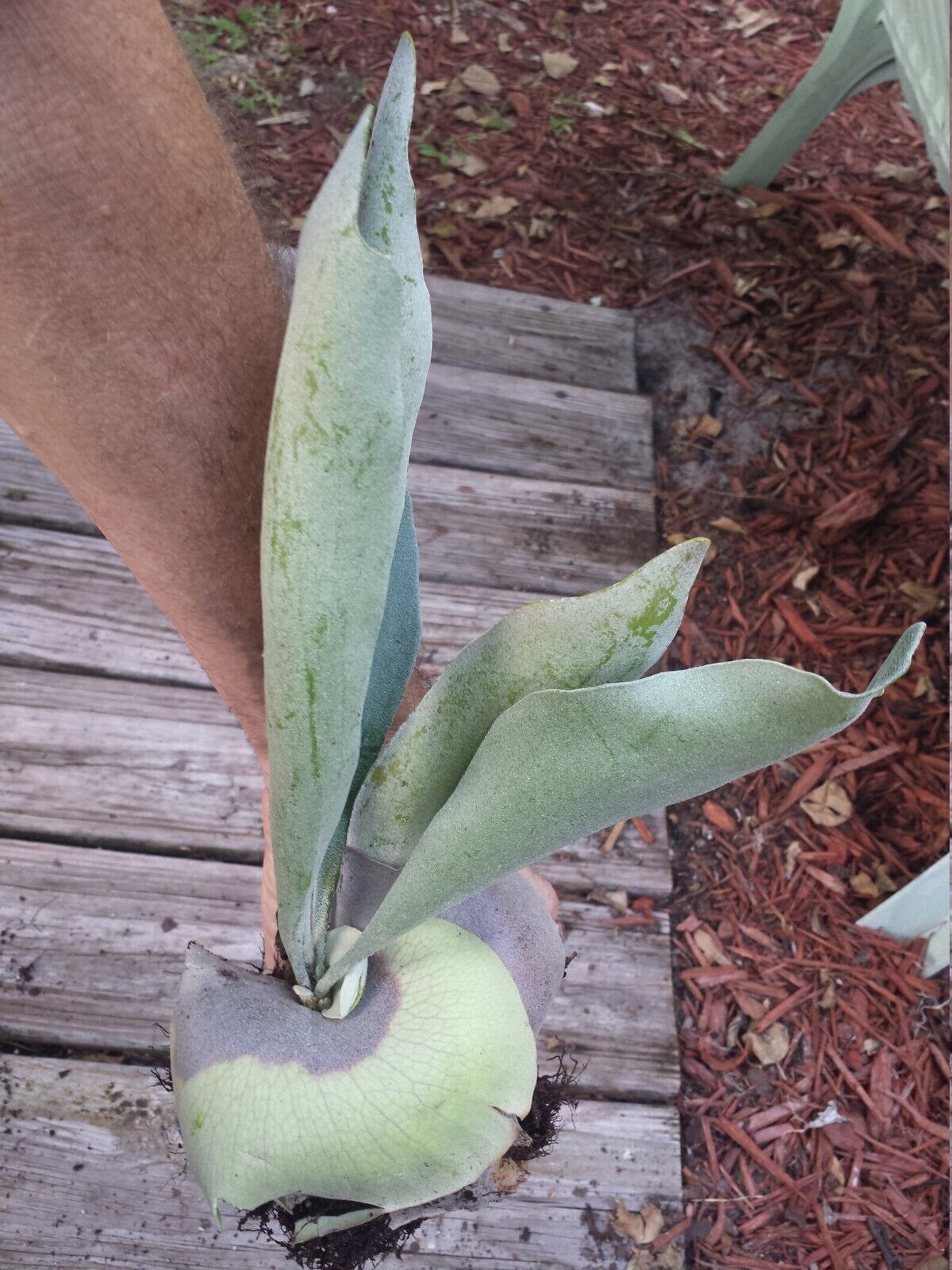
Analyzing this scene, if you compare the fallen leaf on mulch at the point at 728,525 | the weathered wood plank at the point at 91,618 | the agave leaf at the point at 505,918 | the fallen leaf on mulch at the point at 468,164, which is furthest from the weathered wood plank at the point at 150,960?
the fallen leaf on mulch at the point at 468,164

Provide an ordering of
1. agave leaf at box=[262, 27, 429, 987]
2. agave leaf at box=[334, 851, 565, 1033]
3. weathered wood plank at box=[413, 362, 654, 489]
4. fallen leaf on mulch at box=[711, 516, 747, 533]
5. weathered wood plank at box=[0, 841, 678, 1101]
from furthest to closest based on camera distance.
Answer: fallen leaf on mulch at box=[711, 516, 747, 533], weathered wood plank at box=[413, 362, 654, 489], weathered wood plank at box=[0, 841, 678, 1101], agave leaf at box=[334, 851, 565, 1033], agave leaf at box=[262, 27, 429, 987]

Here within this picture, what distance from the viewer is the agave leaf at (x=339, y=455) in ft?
1.17

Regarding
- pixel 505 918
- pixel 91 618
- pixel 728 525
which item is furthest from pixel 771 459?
pixel 505 918

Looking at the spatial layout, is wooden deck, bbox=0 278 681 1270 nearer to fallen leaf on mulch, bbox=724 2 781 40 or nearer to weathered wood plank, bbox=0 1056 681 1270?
weathered wood plank, bbox=0 1056 681 1270

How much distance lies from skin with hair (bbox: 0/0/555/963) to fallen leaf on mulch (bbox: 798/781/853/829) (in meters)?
1.04

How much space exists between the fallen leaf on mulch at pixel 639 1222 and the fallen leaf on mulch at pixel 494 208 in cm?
172

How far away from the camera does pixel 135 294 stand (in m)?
0.42

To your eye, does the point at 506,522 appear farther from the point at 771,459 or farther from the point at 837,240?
the point at 837,240

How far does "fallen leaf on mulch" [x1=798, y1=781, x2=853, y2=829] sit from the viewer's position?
1358mm

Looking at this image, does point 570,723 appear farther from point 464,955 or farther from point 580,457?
point 580,457


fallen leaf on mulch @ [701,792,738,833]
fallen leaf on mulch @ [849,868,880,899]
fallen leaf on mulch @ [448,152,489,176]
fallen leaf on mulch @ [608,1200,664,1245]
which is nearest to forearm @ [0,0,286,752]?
fallen leaf on mulch @ [608,1200,664,1245]

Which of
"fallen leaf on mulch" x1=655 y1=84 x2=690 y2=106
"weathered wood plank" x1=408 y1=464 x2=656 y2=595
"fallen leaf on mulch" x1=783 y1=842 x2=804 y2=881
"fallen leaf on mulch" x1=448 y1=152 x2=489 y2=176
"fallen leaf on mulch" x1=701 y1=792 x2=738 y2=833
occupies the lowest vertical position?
"fallen leaf on mulch" x1=783 y1=842 x2=804 y2=881

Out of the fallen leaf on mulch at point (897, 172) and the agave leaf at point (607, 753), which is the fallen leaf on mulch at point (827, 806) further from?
the fallen leaf on mulch at point (897, 172)

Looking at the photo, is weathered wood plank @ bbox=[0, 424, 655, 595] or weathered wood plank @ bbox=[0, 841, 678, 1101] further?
weathered wood plank @ bbox=[0, 424, 655, 595]
